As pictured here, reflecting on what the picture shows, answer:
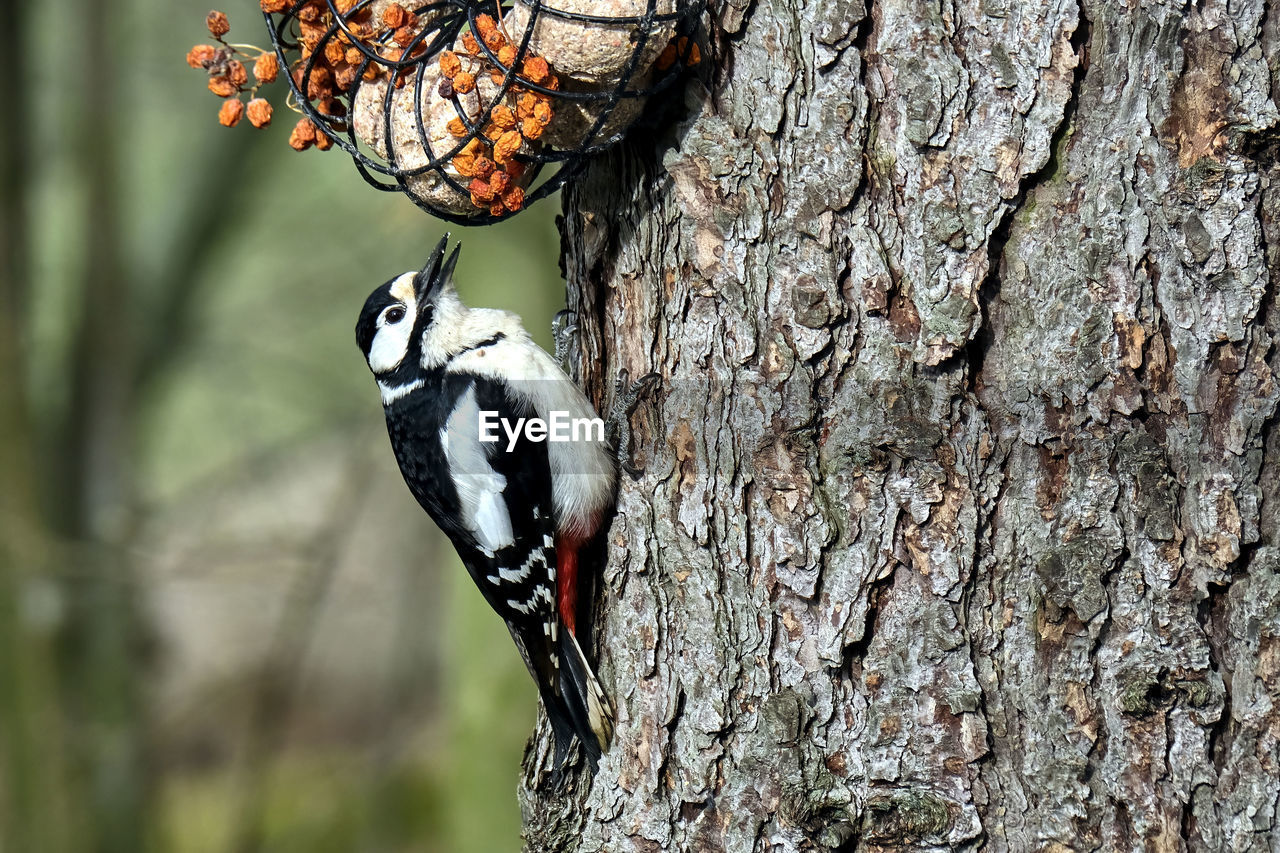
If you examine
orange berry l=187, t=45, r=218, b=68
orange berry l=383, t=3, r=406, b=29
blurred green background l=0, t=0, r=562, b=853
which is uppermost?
orange berry l=383, t=3, r=406, b=29

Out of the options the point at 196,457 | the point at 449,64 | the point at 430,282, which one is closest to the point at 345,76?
the point at 449,64

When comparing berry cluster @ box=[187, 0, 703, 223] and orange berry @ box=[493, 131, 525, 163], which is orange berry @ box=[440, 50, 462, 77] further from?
orange berry @ box=[493, 131, 525, 163]

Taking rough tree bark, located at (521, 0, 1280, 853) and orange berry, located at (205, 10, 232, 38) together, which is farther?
orange berry, located at (205, 10, 232, 38)

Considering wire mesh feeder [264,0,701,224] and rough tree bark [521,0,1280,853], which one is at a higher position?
wire mesh feeder [264,0,701,224]

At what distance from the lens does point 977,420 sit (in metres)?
1.69

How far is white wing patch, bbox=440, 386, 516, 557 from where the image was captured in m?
2.49

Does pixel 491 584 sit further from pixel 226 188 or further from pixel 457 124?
pixel 226 188

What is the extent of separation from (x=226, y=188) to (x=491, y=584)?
3733 mm

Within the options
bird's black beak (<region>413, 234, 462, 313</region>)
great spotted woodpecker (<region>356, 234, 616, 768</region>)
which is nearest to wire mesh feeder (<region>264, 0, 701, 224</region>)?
great spotted woodpecker (<region>356, 234, 616, 768</region>)

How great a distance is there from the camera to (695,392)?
6.39 feet

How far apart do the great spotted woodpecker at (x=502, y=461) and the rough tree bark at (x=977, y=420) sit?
342mm

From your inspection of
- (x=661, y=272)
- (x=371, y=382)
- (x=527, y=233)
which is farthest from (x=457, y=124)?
(x=371, y=382)

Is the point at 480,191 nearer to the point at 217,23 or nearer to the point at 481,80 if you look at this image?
the point at 481,80

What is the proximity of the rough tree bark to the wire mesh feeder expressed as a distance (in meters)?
0.20
